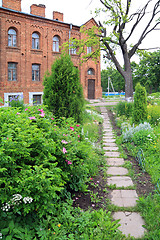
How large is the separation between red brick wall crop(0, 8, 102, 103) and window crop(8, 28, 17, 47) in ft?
0.99

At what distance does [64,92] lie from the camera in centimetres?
594

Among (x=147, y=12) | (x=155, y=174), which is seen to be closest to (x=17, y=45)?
(x=147, y=12)

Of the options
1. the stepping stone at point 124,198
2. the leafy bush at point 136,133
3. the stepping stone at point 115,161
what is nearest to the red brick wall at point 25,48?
the leafy bush at point 136,133

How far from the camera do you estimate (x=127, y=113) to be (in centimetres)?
1341

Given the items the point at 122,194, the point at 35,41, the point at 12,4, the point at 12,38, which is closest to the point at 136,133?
the point at 122,194

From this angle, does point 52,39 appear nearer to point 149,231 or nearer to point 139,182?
point 139,182

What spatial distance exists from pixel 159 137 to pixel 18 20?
17789mm

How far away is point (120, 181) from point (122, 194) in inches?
24.4

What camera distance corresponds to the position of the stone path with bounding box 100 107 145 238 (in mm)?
3258

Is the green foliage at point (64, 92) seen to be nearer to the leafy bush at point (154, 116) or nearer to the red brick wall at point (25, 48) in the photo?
the leafy bush at point (154, 116)

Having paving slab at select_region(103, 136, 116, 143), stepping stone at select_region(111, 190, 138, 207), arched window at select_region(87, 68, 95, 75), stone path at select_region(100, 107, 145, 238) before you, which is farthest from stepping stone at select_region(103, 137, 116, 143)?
arched window at select_region(87, 68, 95, 75)

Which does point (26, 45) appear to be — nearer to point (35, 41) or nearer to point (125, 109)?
point (35, 41)

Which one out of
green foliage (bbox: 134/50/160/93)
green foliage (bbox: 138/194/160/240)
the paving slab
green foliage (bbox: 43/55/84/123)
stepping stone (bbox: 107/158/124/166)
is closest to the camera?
green foliage (bbox: 138/194/160/240)

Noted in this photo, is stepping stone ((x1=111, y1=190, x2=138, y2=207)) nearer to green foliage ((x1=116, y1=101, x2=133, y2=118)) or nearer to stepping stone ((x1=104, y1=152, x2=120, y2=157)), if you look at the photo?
stepping stone ((x1=104, y1=152, x2=120, y2=157))
